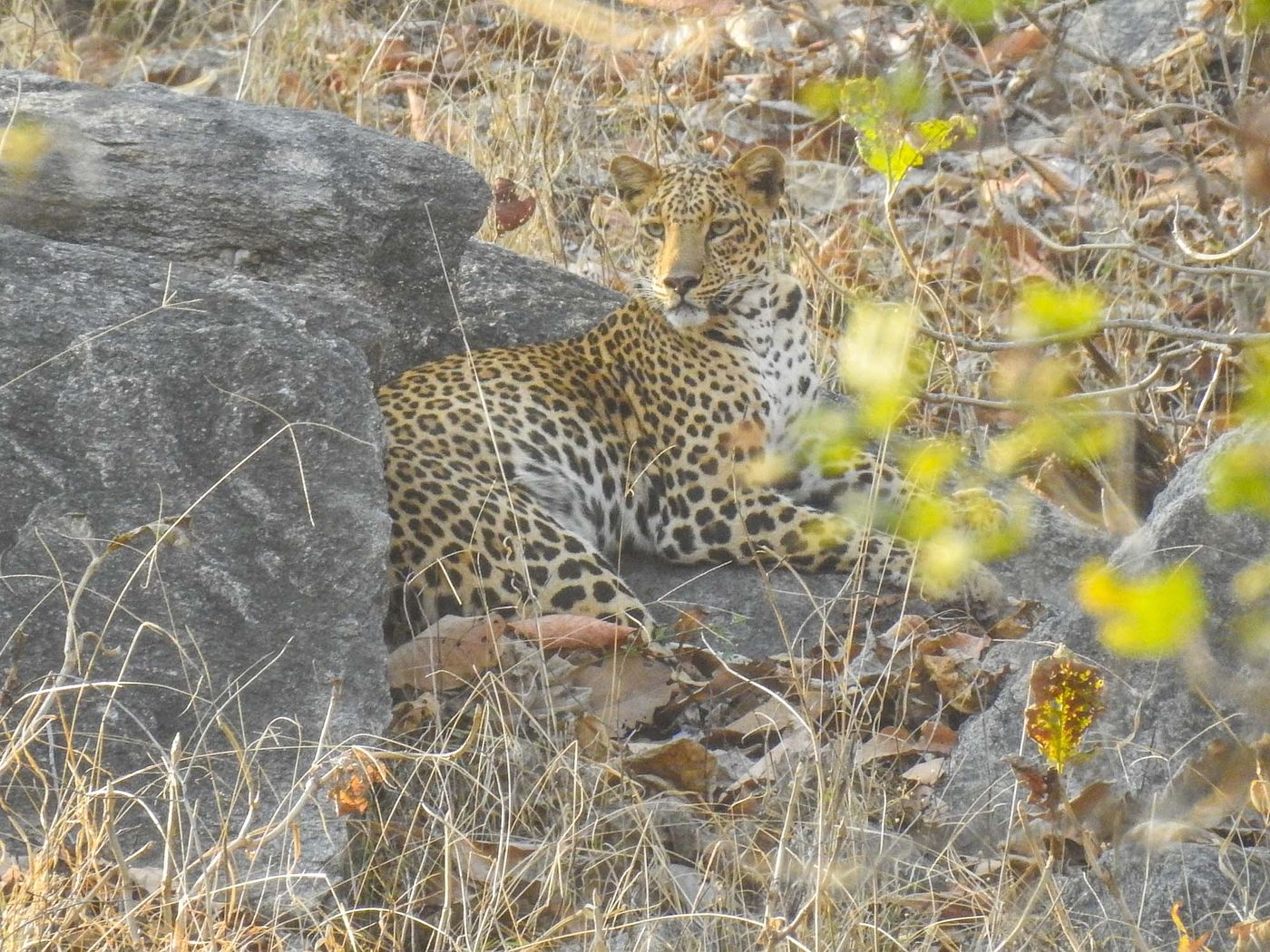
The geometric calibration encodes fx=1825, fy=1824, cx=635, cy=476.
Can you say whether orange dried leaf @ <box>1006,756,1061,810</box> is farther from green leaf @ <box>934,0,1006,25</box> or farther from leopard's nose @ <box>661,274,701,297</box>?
leopard's nose @ <box>661,274,701,297</box>

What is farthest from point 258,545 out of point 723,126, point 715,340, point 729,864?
point 723,126

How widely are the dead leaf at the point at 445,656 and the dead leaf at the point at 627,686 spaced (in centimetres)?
27

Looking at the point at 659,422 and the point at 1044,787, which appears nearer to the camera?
the point at 1044,787

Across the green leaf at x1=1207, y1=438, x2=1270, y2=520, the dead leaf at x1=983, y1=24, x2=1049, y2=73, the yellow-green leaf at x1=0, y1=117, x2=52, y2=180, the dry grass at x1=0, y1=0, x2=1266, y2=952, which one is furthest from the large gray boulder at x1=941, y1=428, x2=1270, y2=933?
the yellow-green leaf at x1=0, y1=117, x2=52, y2=180

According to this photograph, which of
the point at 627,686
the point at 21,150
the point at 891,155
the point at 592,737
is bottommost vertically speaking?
the point at 627,686

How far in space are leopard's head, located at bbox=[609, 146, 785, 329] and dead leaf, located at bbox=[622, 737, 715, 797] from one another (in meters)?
2.53

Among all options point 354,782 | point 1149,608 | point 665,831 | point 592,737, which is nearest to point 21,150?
point 592,737

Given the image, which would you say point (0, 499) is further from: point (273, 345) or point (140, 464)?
point (273, 345)

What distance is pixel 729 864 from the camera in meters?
3.83

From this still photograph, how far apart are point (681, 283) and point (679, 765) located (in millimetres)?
2561

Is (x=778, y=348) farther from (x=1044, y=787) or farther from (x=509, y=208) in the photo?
(x=1044, y=787)

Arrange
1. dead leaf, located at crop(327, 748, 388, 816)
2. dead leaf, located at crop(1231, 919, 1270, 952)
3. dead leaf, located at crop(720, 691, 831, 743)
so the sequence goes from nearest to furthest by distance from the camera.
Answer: dead leaf, located at crop(1231, 919, 1270, 952) < dead leaf, located at crop(327, 748, 388, 816) < dead leaf, located at crop(720, 691, 831, 743)

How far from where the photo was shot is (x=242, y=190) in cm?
595

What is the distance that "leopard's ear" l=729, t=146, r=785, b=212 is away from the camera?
671 centimetres
